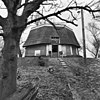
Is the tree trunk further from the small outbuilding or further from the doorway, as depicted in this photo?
the doorway

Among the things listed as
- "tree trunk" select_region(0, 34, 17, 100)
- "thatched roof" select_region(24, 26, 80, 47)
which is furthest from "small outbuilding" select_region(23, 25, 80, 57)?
"tree trunk" select_region(0, 34, 17, 100)

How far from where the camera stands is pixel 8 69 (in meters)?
3.14

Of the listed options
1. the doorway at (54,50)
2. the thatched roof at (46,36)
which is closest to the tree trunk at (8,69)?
the thatched roof at (46,36)

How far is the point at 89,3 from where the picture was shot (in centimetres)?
383

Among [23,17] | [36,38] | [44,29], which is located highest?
[44,29]

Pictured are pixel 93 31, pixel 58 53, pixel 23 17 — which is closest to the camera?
pixel 23 17

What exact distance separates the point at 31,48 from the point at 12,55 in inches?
667

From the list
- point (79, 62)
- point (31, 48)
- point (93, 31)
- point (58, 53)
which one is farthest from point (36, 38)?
point (93, 31)

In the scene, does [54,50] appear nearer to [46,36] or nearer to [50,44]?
[50,44]

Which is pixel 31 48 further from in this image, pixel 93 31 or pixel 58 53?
pixel 93 31

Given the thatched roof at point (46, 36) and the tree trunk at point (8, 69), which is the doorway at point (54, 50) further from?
the tree trunk at point (8, 69)

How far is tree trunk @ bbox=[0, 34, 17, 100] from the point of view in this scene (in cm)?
310

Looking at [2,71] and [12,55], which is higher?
[12,55]

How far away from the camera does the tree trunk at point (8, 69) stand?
3102mm
